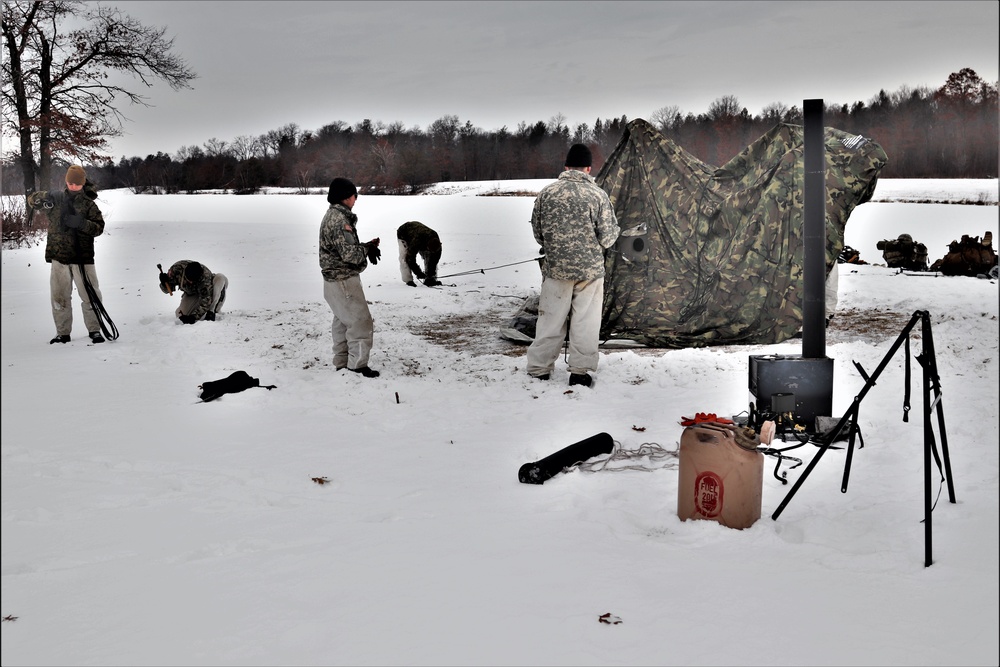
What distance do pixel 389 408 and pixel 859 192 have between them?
4974 mm

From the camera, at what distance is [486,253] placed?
741 inches

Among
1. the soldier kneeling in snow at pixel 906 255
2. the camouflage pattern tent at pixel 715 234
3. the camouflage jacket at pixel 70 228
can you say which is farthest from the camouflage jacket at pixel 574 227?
the soldier kneeling in snow at pixel 906 255

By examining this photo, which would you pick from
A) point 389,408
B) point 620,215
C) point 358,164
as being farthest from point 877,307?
point 358,164

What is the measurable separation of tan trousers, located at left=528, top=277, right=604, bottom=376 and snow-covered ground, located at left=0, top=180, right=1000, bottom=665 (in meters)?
0.24

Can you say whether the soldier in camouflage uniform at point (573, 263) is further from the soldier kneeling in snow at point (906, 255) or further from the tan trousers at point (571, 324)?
the soldier kneeling in snow at point (906, 255)

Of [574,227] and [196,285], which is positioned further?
[196,285]

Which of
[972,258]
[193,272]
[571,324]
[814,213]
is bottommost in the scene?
[571,324]

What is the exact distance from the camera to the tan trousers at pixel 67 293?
8570mm

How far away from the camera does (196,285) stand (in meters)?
9.64

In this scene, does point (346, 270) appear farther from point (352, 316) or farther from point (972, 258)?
point (972, 258)

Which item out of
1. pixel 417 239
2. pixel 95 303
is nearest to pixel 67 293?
pixel 95 303

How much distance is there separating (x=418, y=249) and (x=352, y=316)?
5936mm

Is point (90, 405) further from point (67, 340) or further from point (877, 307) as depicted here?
point (877, 307)

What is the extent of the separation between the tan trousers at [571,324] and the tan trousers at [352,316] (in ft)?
4.70
